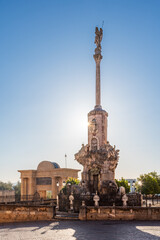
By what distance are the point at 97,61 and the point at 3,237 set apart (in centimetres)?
2828

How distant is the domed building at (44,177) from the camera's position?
60.5 meters

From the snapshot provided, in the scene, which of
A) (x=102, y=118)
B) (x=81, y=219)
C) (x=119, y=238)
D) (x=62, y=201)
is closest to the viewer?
(x=119, y=238)

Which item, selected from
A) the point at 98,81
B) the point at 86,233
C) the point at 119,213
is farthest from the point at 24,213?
the point at 98,81

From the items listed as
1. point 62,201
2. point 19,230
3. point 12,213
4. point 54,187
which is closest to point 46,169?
point 54,187

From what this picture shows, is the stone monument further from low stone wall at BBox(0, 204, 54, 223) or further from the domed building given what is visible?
the domed building

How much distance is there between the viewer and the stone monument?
32719 millimetres

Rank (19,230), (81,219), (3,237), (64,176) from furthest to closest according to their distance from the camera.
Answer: (64,176) → (81,219) → (19,230) → (3,237)

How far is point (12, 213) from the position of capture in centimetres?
2464

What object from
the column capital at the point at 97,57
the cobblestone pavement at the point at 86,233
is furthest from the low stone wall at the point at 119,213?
the column capital at the point at 97,57

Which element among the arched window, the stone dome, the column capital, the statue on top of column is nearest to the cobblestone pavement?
the arched window

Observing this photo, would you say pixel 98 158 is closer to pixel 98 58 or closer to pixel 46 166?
pixel 98 58

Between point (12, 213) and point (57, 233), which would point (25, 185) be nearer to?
point (12, 213)

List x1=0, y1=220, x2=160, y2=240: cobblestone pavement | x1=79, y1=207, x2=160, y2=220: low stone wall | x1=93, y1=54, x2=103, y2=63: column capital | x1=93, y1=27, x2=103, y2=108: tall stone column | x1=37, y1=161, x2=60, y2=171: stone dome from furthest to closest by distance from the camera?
x1=37, y1=161, x2=60, y2=171: stone dome < x1=93, y1=54, x2=103, y2=63: column capital < x1=93, y1=27, x2=103, y2=108: tall stone column < x1=79, y1=207, x2=160, y2=220: low stone wall < x1=0, y1=220, x2=160, y2=240: cobblestone pavement

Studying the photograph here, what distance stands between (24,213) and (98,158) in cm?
1205
